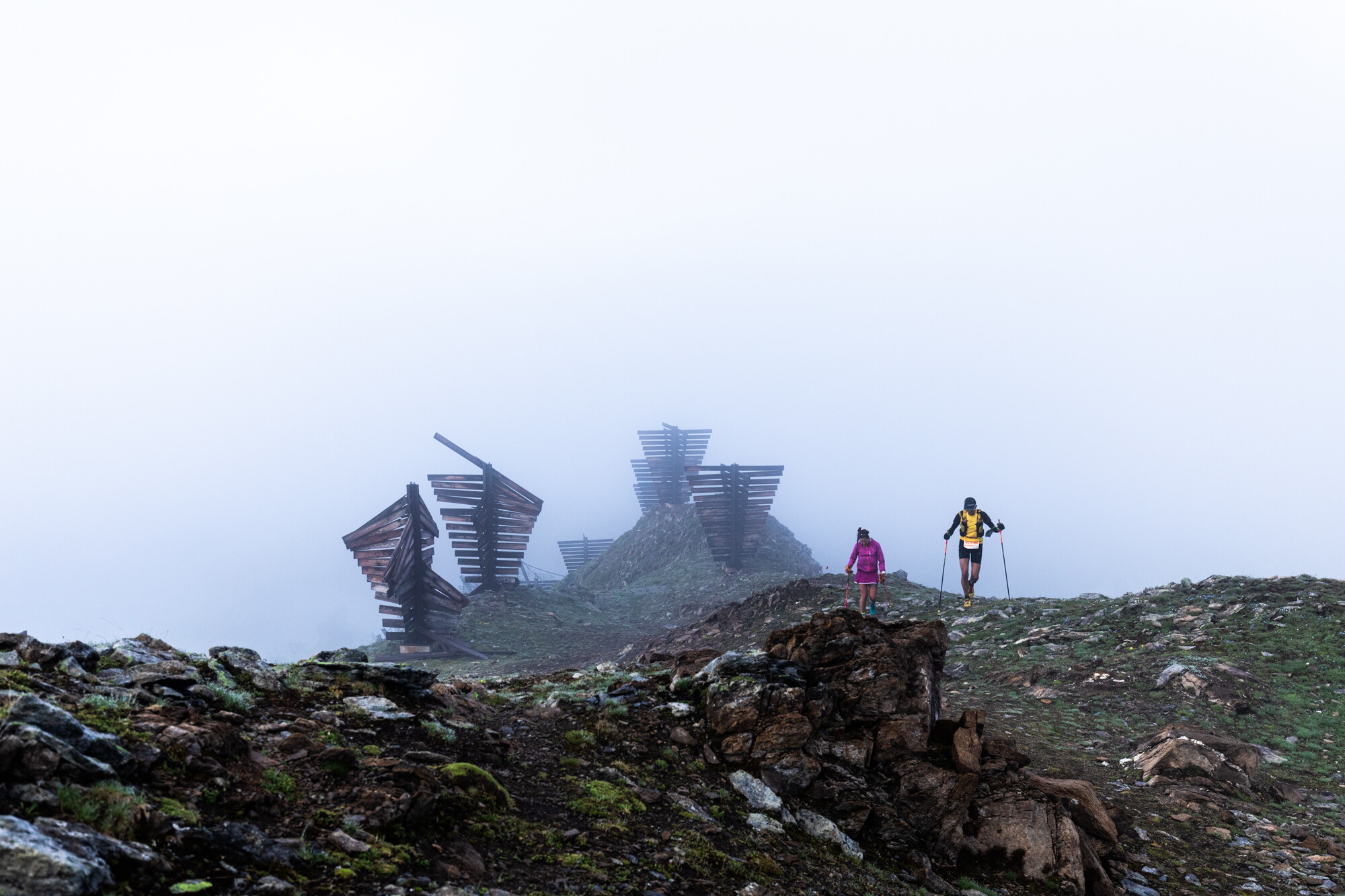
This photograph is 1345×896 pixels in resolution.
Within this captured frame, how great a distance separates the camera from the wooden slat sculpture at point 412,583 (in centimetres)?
2462

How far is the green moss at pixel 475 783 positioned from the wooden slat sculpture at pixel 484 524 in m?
24.1

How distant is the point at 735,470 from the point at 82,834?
32163 millimetres

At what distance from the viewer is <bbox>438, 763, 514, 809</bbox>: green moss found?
17.9ft

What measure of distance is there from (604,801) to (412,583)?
68.7 feet

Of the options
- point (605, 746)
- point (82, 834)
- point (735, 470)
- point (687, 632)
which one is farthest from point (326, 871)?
point (735, 470)

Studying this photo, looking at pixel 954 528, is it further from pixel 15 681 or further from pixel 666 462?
pixel 666 462

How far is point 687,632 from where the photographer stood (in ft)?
72.2

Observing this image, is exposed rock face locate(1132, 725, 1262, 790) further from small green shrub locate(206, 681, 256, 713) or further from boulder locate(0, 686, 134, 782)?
boulder locate(0, 686, 134, 782)

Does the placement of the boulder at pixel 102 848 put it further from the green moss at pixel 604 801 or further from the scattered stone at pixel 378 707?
the scattered stone at pixel 378 707

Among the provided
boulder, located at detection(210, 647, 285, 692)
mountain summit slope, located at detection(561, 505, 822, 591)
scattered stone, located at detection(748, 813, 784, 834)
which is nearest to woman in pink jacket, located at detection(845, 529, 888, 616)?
scattered stone, located at detection(748, 813, 784, 834)

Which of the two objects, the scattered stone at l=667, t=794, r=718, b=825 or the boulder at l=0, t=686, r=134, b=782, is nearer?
the boulder at l=0, t=686, r=134, b=782

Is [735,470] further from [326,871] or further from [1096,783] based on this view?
[326,871]

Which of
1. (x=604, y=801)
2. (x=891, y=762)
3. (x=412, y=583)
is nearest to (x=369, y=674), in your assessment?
(x=604, y=801)

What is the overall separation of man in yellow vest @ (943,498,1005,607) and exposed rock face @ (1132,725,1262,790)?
729 cm
